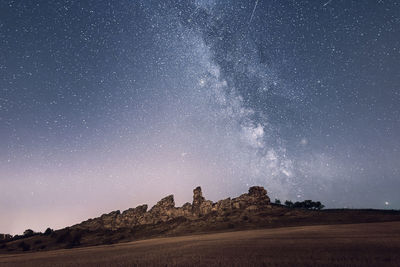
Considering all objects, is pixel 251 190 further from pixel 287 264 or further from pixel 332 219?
pixel 287 264

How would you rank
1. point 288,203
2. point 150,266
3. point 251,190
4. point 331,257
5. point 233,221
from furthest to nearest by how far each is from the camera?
point 288,203 < point 251,190 < point 233,221 < point 150,266 < point 331,257

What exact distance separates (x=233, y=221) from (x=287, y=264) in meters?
88.5

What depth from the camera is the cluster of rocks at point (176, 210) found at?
128 meters

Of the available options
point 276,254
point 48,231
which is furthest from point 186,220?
point 276,254

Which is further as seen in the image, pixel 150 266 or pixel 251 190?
pixel 251 190

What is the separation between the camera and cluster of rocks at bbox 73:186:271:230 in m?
128

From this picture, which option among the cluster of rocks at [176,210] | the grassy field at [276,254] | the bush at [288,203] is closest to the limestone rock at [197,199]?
the cluster of rocks at [176,210]

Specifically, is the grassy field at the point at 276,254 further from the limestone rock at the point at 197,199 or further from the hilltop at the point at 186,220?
the limestone rock at the point at 197,199

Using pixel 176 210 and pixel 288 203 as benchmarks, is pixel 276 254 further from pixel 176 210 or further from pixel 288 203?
pixel 288 203

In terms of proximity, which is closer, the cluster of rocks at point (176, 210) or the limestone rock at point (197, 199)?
the cluster of rocks at point (176, 210)

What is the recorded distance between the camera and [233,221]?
9694 centimetres

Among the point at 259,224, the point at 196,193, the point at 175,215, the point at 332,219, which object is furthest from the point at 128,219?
the point at 332,219

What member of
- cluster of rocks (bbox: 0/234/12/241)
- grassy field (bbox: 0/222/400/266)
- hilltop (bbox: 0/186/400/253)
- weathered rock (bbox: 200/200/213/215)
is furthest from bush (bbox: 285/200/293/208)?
cluster of rocks (bbox: 0/234/12/241)

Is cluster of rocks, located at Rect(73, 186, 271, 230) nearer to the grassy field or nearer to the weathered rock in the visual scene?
the weathered rock
